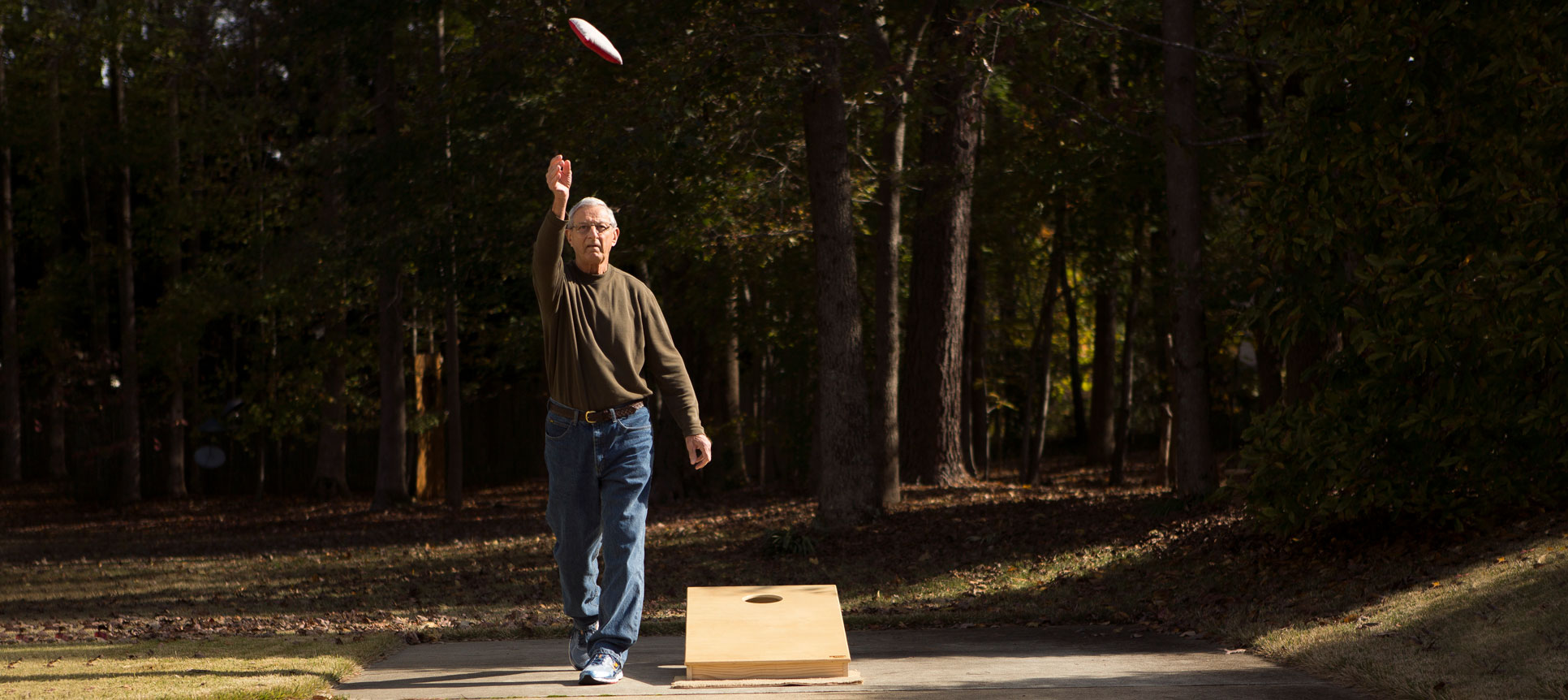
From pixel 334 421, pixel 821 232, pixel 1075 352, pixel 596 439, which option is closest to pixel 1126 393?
pixel 1075 352

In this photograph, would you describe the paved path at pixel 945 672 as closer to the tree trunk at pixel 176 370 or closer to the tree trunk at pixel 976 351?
the tree trunk at pixel 976 351

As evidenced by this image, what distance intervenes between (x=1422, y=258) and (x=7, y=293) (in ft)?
81.1

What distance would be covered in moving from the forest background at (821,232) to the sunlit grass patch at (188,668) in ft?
16.8

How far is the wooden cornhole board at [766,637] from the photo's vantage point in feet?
15.8

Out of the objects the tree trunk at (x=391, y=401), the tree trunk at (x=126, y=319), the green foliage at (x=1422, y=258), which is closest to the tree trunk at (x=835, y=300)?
the green foliage at (x=1422, y=258)

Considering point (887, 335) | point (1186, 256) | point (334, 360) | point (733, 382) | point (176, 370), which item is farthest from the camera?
point (176, 370)

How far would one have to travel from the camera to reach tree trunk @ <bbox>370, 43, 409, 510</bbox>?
18141 millimetres

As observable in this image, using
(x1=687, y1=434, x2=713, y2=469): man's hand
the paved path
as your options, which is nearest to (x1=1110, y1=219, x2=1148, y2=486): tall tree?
the paved path

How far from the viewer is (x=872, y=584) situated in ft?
32.1

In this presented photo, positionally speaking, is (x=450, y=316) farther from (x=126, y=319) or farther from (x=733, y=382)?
(x=126, y=319)

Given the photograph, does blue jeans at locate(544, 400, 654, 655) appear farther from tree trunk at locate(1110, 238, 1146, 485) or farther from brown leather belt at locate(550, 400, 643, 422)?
tree trunk at locate(1110, 238, 1146, 485)

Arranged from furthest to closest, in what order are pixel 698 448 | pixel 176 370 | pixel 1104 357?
pixel 176 370 < pixel 1104 357 < pixel 698 448

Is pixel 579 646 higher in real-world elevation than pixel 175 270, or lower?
lower

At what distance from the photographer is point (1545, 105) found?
6.58m
